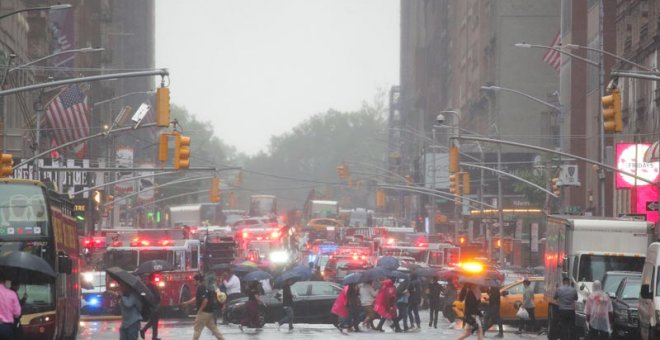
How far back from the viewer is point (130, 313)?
27.3 meters

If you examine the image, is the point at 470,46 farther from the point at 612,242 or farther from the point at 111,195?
the point at 612,242

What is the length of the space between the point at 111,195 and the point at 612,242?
63.6 m

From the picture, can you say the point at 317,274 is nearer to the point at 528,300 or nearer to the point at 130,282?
the point at 528,300

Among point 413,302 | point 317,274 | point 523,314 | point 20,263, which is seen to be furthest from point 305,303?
point 20,263

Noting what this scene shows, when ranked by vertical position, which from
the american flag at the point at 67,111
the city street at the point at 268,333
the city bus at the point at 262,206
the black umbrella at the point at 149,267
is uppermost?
the american flag at the point at 67,111

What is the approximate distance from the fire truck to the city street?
263cm

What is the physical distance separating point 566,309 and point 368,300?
10442 mm

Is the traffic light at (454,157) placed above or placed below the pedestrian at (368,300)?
above

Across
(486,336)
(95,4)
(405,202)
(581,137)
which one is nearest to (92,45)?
(95,4)

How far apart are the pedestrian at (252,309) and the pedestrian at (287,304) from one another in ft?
2.22

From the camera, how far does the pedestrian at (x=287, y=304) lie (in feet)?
142

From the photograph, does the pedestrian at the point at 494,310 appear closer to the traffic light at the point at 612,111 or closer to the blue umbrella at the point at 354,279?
the blue umbrella at the point at 354,279

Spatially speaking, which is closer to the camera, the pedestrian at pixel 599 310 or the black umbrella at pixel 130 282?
the black umbrella at pixel 130 282

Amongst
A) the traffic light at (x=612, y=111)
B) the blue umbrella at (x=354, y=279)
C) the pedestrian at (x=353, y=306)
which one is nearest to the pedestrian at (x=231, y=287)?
the blue umbrella at (x=354, y=279)
